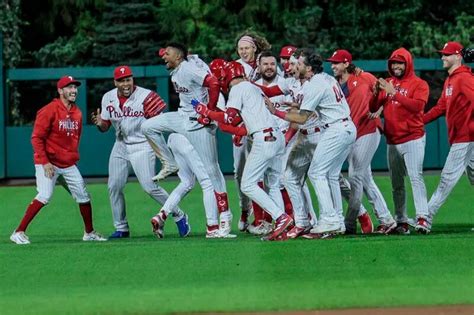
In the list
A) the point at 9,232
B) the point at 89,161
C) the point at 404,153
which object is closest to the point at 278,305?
the point at 404,153

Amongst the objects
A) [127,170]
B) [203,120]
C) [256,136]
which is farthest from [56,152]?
[256,136]

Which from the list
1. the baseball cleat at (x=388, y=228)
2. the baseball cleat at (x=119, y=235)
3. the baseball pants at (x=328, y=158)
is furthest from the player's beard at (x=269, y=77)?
the baseball cleat at (x=119, y=235)

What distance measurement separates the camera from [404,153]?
1614 cm

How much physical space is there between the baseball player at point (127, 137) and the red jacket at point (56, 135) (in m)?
0.57

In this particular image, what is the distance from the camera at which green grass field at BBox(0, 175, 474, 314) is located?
1150 cm

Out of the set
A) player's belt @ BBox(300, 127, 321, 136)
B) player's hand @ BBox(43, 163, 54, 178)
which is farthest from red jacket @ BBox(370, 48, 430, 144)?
player's hand @ BBox(43, 163, 54, 178)

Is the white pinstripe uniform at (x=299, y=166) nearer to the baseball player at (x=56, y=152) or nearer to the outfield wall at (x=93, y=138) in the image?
the baseball player at (x=56, y=152)

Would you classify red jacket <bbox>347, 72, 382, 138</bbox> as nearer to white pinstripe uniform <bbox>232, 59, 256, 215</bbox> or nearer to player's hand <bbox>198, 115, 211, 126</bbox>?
white pinstripe uniform <bbox>232, 59, 256, 215</bbox>

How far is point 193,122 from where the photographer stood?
1647 cm

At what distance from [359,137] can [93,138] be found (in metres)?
13.4

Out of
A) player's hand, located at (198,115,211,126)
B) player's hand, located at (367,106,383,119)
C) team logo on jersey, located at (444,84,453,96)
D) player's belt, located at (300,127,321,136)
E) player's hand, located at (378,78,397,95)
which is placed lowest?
player's belt, located at (300,127,321,136)

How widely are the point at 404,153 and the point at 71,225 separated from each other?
508cm

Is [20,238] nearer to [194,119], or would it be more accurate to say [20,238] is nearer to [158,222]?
[158,222]

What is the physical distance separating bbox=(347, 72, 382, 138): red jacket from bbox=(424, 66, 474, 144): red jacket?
0.85 meters
